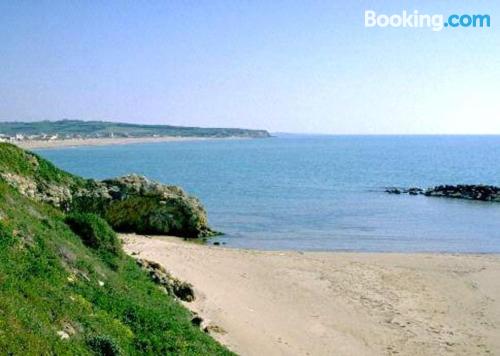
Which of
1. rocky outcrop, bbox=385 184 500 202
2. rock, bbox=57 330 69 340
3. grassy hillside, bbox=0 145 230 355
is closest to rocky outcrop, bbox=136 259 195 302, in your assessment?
grassy hillside, bbox=0 145 230 355

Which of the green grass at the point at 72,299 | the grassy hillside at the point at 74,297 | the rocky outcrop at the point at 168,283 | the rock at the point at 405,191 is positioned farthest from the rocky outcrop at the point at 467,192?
the green grass at the point at 72,299

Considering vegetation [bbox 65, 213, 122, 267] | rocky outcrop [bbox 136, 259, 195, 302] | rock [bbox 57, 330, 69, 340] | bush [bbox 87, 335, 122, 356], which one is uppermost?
vegetation [bbox 65, 213, 122, 267]

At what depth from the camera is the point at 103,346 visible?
1039 centimetres

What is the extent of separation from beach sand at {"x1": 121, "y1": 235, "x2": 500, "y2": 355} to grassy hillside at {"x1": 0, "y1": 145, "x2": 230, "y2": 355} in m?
3.54

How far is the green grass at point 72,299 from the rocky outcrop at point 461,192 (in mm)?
55914

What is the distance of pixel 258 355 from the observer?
54.3 ft

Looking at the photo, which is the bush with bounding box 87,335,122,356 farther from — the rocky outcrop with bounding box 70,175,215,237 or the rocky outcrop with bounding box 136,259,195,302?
the rocky outcrop with bounding box 70,175,215,237

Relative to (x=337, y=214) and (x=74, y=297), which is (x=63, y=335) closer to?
(x=74, y=297)

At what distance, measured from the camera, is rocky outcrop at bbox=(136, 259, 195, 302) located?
19.6 m

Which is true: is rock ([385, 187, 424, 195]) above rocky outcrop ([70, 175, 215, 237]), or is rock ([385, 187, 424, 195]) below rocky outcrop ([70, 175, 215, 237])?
below

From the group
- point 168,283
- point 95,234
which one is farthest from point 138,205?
point 95,234

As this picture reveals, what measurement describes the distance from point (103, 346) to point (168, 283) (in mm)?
9697

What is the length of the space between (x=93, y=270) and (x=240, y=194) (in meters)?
48.8

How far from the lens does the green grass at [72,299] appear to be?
9305 millimetres
